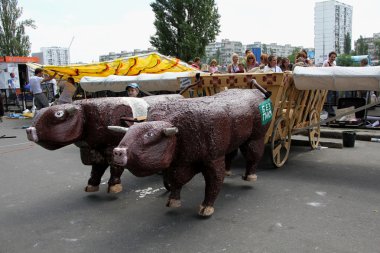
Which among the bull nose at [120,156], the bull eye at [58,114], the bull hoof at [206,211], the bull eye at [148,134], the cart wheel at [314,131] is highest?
the bull eye at [58,114]

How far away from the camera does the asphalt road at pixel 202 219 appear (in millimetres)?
3674

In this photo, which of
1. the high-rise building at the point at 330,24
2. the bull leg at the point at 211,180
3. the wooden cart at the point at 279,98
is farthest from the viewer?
the high-rise building at the point at 330,24

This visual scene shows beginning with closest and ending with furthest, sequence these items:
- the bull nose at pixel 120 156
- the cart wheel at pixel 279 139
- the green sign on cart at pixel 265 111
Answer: the bull nose at pixel 120 156
the green sign on cart at pixel 265 111
the cart wheel at pixel 279 139

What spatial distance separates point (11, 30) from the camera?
29078mm

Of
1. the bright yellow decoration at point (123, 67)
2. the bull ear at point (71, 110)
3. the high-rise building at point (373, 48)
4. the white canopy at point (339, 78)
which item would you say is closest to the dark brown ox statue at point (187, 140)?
the bull ear at point (71, 110)

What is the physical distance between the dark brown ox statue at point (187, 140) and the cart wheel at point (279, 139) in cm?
147

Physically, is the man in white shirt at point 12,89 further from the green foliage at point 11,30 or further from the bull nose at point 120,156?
the bull nose at point 120,156

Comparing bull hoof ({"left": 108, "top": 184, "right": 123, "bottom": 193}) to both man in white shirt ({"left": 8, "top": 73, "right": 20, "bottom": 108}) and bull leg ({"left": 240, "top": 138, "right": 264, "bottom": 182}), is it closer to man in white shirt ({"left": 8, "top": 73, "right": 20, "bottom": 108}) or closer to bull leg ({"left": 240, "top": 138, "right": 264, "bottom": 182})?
bull leg ({"left": 240, "top": 138, "right": 264, "bottom": 182})

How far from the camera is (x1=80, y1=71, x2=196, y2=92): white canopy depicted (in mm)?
7548

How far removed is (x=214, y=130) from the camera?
13.1 ft

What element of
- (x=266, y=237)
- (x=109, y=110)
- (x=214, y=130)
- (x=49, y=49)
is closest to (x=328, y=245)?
(x=266, y=237)

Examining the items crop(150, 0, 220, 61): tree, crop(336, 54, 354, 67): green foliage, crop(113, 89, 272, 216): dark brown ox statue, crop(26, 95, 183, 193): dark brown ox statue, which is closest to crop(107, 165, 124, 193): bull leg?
crop(26, 95, 183, 193): dark brown ox statue

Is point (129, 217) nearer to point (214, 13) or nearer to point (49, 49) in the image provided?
point (214, 13)

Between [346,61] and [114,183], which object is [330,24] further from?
[114,183]
